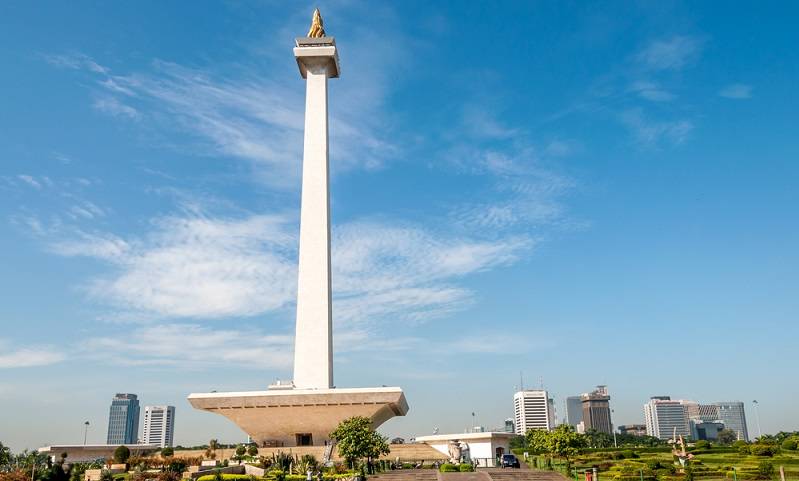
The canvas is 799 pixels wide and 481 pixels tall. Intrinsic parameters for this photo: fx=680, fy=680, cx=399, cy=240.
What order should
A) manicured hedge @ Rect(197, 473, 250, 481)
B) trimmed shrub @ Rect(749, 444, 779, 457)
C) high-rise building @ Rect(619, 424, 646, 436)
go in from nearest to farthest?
manicured hedge @ Rect(197, 473, 250, 481) < trimmed shrub @ Rect(749, 444, 779, 457) < high-rise building @ Rect(619, 424, 646, 436)

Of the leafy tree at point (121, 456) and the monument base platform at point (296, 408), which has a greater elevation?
the monument base platform at point (296, 408)

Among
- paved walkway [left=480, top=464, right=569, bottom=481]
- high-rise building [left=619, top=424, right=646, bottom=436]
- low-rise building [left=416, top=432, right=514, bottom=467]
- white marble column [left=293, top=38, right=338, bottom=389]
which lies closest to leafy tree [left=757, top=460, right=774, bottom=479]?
paved walkway [left=480, top=464, right=569, bottom=481]

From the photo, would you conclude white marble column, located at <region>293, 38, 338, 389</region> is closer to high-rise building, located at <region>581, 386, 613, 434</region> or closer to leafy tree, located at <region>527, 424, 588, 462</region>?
leafy tree, located at <region>527, 424, 588, 462</region>

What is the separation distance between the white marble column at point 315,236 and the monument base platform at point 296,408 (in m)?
2.91

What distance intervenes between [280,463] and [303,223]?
778 inches

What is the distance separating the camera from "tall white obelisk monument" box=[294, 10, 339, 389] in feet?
154

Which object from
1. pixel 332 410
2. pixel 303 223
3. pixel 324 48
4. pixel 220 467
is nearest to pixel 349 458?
pixel 220 467

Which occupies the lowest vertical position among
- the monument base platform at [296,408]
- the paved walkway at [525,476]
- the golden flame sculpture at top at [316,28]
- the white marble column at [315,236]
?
the paved walkway at [525,476]

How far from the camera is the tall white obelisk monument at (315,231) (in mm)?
46812

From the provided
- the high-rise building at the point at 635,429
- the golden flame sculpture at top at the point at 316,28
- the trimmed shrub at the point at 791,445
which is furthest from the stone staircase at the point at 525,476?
the high-rise building at the point at 635,429

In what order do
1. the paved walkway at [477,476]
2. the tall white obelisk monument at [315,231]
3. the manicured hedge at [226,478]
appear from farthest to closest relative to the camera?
the tall white obelisk monument at [315,231]
the paved walkway at [477,476]
the manicured hedge at [226,478]

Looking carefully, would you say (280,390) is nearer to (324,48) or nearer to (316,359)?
(316,359)

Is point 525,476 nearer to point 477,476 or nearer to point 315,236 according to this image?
point 477,476

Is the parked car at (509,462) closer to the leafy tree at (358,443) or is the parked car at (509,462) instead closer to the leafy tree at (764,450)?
the leafy tree at (358,443)
